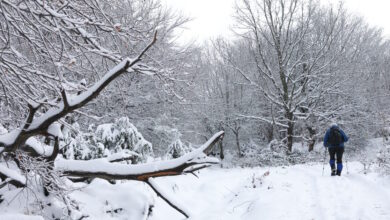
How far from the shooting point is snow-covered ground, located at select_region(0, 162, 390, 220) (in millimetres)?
4993

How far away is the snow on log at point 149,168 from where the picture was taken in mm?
2592

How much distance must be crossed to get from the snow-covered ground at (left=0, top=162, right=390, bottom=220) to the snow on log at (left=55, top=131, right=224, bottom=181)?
0.64 m

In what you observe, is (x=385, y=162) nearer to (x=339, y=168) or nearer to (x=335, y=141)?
(x=339, y=168)

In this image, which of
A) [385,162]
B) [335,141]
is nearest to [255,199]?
[335,141]

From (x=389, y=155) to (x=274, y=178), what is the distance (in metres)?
3.70

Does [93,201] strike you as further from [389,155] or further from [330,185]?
[389,155]

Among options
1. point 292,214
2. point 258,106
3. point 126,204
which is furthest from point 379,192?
point 258,106

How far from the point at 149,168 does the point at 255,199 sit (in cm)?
497

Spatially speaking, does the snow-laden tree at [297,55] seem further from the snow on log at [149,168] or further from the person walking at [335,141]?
the snow on log at [149,168]

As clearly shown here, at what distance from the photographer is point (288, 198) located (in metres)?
6.89

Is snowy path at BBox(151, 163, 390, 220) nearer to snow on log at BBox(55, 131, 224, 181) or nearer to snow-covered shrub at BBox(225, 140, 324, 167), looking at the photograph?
snow on log at BBox(55, 131, 224, 181)

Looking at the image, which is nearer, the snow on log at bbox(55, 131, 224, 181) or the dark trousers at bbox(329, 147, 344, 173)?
the snow on log at bbox(55, 131, 224, 181)

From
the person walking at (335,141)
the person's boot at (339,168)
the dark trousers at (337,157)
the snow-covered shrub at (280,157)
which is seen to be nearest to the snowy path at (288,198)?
the person's boot at (339,168)

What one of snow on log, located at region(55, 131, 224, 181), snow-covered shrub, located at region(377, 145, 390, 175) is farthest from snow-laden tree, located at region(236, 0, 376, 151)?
snow on log, located at region(55, 131, 224, 181)
